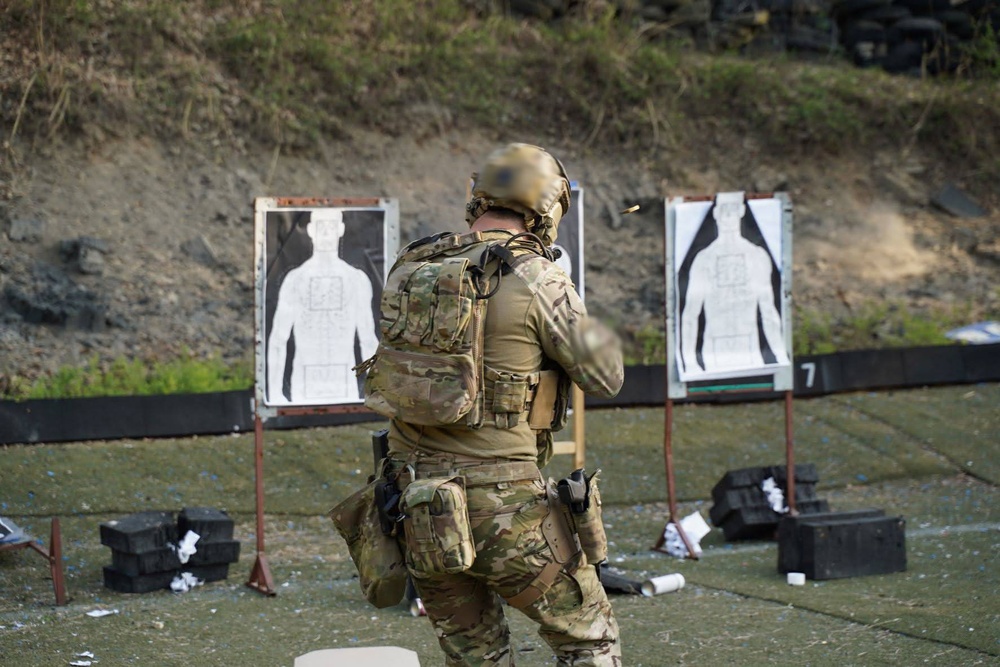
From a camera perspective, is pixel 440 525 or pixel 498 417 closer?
pixel 440 525

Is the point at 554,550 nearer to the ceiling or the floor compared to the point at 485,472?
nearer to the floor

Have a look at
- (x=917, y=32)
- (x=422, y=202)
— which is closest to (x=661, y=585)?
(x=422, y=202)

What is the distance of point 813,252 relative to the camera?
11469 millimetres

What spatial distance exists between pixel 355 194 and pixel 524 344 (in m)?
7.75

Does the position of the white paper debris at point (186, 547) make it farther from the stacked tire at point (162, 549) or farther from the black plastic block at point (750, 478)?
the black plastic block at point (750, 478)

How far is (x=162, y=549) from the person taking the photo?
540 cm

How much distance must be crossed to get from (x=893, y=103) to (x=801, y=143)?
4.22ft

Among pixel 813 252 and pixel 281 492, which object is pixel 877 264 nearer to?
pixel 813 252

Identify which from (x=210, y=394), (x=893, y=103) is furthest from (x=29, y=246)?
(x=893, y=103)

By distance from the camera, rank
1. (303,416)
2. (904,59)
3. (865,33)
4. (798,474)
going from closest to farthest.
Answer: (798,474)
(303,416)
(904,59)
(865,33)

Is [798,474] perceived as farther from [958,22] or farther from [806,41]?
[958,22]

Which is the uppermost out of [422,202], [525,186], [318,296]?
[422,202]

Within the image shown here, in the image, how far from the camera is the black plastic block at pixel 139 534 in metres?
5.29

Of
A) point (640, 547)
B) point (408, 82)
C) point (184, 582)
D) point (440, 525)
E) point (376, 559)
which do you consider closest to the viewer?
point (440, 525)
